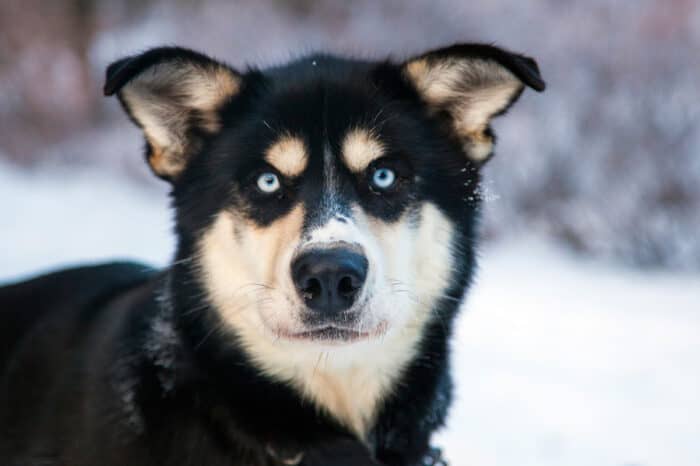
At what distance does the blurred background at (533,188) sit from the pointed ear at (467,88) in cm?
20

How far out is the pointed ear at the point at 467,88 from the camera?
223 centimetres

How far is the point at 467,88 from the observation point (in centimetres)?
233

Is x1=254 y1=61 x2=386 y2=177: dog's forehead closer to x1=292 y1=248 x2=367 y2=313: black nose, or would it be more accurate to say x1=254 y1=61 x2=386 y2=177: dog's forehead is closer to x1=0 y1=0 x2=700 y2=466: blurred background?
x1=292 y1=248 x2=367 y2=313: black nose

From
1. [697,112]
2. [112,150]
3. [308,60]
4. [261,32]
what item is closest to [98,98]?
[112,150]

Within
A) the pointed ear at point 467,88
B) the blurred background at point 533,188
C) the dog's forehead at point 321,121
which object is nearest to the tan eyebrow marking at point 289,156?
the dog's forehead at point 321,121

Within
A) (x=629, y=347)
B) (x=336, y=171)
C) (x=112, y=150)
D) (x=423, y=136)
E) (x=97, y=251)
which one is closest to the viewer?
(x=336, y=171)

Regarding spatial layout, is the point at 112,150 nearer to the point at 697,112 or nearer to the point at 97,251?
the point at 97,251

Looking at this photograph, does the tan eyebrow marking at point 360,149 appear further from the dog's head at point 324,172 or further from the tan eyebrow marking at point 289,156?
the tan eyebrow marking at point 289,156

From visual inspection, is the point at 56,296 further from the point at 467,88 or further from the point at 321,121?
the point at 467,88

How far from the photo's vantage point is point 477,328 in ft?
15.0

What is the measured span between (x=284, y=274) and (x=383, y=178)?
1.53 ft

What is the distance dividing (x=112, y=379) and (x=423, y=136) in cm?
121

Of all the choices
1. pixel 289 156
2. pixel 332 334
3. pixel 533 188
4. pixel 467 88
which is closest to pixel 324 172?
pixel 289 156

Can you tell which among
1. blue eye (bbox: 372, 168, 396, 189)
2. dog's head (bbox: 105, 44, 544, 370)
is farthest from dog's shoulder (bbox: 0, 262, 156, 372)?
blue eye (bbox: 372, 168, 396, 189)
